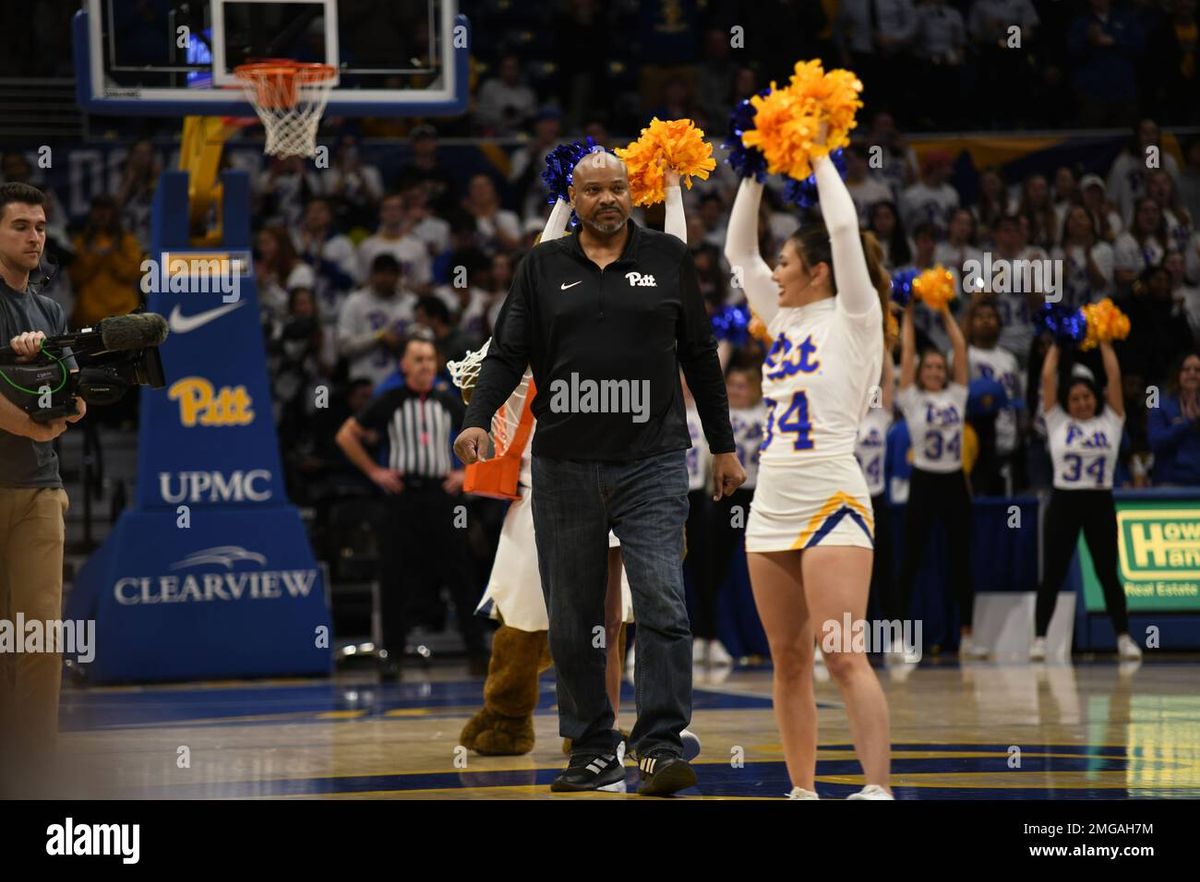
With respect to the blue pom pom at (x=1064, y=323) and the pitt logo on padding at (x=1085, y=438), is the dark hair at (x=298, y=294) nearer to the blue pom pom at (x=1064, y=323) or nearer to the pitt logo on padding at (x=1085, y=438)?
the blue pom pom at (x=1064, y=323)

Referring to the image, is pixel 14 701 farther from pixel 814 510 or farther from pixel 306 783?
pixel 814 510

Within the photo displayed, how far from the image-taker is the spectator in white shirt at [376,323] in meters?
14.2

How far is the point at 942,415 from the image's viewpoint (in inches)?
511

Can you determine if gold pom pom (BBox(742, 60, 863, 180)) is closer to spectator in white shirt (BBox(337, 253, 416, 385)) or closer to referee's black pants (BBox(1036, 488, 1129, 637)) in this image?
referee's black pants (BBox(1036, 488, 1129, 637))

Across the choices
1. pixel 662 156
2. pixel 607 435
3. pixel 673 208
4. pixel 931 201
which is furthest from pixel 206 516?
pixel 931 201

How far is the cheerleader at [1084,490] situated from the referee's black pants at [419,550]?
443 cm

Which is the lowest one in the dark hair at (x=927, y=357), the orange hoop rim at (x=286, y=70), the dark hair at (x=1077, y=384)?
the dark hair at (x=1077, y=384)

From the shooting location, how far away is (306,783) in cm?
706

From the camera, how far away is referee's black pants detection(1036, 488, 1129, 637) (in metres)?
13.1

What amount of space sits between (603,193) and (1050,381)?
24.8 ft

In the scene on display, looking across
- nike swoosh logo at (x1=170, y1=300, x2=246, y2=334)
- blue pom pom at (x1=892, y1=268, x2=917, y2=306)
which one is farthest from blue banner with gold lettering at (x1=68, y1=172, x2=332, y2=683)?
blue pom pom at (x1=892, y1=268, x2=917, y2=306)

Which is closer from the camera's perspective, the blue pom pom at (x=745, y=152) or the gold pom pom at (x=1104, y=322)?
the blue pom pom at (x=745, y=152)

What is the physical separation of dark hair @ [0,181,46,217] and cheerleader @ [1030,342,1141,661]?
851 centimetres

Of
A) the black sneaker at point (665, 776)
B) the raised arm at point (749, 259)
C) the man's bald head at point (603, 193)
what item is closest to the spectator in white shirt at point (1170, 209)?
the raised arm at point (749, 259)
